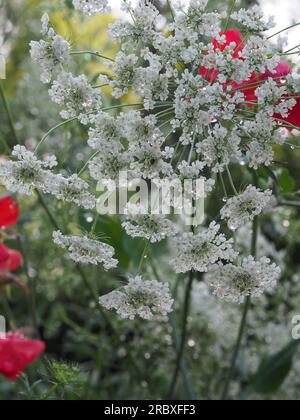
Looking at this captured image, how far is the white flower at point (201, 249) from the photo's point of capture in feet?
1.69

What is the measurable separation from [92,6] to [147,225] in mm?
198

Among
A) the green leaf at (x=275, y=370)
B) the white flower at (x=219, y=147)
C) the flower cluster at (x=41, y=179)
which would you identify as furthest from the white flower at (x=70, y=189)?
the green leaf at (x=275, y=370)

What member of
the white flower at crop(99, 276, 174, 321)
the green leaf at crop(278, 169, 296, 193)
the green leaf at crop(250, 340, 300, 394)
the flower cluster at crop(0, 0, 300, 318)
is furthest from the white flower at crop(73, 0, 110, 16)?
the green leaf at crop(250, 340, 300, 394)

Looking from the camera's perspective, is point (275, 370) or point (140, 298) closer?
point (140, 298)

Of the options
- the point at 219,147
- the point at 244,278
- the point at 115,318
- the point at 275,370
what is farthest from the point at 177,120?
the point at 115,318

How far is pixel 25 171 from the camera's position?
55cm

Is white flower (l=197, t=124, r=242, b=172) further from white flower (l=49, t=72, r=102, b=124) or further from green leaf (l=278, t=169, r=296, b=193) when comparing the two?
green leaf (l=278, t=169, r=296, b=193)

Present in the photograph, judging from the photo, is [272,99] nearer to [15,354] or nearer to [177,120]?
[177,120]

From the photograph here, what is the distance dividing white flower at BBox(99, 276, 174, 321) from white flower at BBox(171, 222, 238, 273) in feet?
0.08

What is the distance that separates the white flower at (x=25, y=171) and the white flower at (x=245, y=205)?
0.15m

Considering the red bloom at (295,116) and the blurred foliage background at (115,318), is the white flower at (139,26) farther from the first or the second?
the blurred foliage background at (115,318)

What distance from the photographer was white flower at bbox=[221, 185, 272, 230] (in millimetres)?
522

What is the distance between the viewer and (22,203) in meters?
1.22
